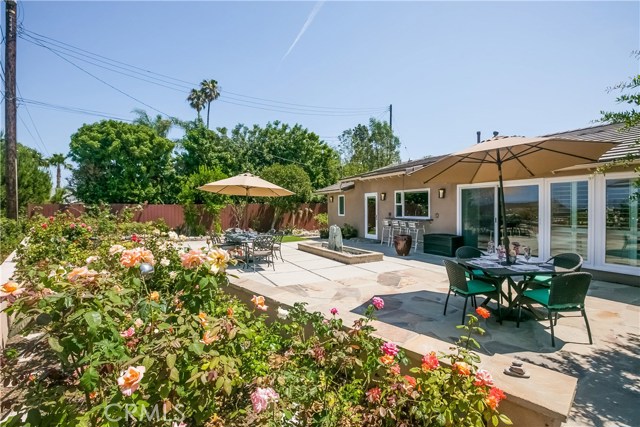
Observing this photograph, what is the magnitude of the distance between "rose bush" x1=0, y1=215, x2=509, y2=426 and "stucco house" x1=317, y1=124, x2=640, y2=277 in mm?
3966

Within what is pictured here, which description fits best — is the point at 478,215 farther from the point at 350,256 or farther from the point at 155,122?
the point at 155,122

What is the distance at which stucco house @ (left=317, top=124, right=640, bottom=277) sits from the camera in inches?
251

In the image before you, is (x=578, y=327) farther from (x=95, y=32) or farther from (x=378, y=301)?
(x=95, y=32)

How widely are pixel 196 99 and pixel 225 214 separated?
17.9 meters

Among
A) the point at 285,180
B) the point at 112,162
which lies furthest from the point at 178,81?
the point at 112,162

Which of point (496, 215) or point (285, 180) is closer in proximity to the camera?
point (496, 215)

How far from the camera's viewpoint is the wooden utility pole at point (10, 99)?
850cm

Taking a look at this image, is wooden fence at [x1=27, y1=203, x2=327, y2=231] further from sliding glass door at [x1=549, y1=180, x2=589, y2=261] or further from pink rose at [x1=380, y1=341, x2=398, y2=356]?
pink rose at [x1=380, y1=341, x2=398, y2=356]

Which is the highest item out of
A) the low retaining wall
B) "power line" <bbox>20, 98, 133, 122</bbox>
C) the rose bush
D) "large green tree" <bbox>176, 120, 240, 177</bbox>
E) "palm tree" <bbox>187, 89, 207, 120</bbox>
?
"palm tree" <bbox>187, 89, 207, 120</bbox>

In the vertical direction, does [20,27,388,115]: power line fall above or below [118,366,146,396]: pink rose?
above

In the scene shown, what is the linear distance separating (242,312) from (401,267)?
21.2ft

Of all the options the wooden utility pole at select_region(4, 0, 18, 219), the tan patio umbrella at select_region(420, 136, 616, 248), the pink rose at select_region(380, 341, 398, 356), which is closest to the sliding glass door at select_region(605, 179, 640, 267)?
the tan patio umbrella at select_region(420, 136, 616, 248)

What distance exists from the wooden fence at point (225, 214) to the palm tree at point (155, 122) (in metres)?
9.69

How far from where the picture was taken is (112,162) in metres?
22.1
